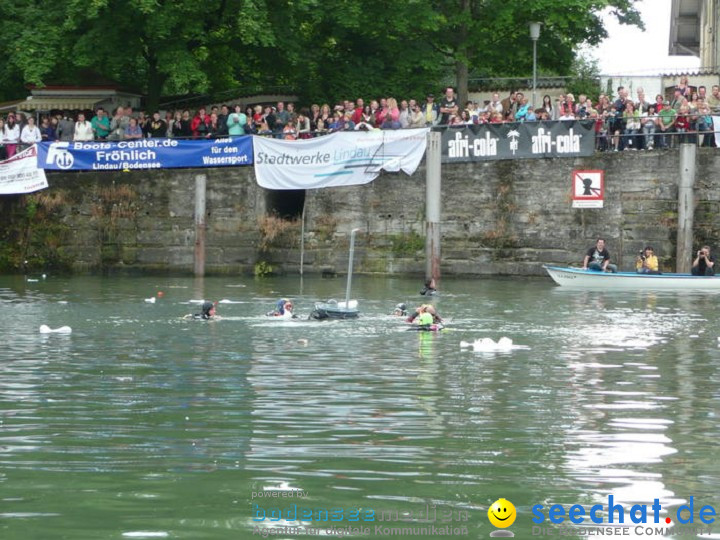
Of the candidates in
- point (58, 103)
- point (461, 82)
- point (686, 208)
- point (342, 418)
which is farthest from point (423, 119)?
→ point (342, 418)

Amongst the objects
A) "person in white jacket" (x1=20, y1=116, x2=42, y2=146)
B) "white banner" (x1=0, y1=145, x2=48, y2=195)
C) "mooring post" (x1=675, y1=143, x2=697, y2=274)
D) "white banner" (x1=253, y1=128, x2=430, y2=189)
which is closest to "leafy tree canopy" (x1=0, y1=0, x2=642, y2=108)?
"person in white jacket" (x1=20, y1=116, x2=42, y2=146)

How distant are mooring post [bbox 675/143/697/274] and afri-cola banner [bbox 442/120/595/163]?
2.56m

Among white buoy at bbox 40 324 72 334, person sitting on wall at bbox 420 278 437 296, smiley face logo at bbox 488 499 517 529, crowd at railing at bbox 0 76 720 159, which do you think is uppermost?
crowd at railing at bbox 0 76 720 159

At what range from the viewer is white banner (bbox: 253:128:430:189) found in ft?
124

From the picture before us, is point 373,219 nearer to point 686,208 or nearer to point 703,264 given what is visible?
point 686,208

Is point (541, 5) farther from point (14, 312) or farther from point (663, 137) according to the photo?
point (14, 312)

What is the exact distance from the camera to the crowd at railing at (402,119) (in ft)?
117

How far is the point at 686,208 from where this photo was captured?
116ft

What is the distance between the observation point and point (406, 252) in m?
38.4

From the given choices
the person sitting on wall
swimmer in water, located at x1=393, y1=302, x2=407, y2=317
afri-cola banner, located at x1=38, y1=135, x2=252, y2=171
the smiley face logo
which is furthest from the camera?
afri-cola banner, located at x1=38, y1=135, x2=252, y2=171

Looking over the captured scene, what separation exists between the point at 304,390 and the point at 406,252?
21020mm

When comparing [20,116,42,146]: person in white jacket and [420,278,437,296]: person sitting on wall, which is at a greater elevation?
[20,116,42,146]: person in white jacket

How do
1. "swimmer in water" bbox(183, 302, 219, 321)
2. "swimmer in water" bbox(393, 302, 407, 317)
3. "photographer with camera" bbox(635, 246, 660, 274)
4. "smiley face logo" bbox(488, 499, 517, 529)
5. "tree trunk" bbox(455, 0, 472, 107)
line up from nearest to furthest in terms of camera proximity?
"smiley face logo" bbox(488, 499, 517, 529) < "swimmer in water" bbox(183, 302, 219, 321) < "swimmer in water" bbox(393, 302, 407, 317) < "photographer with camera" bbox(635, 246, 660, 274) < "tree trunk" bbox(455, 0, 472, 107)

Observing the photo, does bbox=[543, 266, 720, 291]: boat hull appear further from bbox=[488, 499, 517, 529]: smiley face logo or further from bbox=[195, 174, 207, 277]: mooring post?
bbox=[488, 499, 517, 529]: smiley face logo
